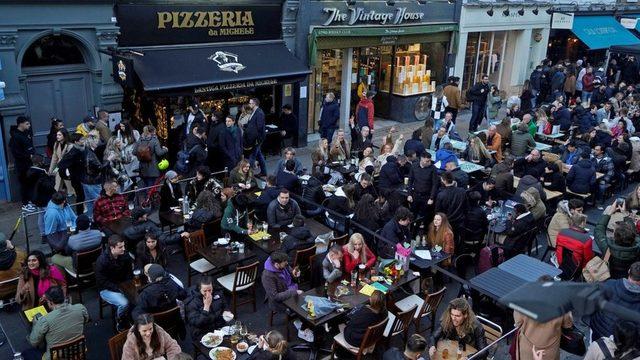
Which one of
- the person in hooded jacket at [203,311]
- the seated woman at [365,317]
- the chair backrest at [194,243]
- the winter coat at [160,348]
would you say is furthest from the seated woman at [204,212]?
the seated woman at [365,317]

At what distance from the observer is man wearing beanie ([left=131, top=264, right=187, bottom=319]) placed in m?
7.55

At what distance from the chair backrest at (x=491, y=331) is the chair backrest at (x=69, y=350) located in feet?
16.8

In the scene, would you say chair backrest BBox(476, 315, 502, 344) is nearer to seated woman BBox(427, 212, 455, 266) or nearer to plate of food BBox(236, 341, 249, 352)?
seated woman BBox(427, 212, 455, 266)

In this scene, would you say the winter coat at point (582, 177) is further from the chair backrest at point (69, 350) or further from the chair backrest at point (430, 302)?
the chair backrest at point (69, 350)

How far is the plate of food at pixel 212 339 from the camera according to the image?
23.9ft

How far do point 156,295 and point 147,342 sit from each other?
0.84m

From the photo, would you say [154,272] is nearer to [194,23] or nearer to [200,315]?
[200,315]

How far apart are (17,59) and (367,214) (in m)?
7.91

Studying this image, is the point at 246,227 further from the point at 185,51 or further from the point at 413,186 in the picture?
the point at 185,51

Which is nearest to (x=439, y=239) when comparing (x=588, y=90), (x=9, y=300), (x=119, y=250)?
(x=119, y=250)

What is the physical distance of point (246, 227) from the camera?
10.3 m

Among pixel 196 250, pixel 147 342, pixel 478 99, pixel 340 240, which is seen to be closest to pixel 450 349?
pixel 340 240

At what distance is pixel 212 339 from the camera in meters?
7.36

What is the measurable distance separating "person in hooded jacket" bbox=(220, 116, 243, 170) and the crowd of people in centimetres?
3
